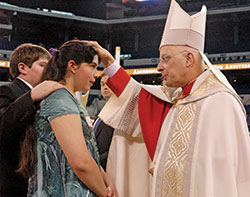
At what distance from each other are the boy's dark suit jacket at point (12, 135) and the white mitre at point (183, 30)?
97 centimetres

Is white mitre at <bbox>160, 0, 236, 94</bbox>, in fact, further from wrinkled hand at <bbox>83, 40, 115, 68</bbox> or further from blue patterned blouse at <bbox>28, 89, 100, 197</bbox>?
blue patterned blouse at <bbox>28, 89, 100, 197</bbox>

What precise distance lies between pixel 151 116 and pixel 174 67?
1.13 ft

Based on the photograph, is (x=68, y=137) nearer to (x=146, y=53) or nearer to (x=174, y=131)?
(x=174, y=131)

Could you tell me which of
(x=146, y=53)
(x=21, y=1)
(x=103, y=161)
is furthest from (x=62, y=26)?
(x=103, y=161)

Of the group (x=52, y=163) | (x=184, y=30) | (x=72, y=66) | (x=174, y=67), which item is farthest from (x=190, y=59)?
(x=52, y=163)

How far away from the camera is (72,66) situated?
1.80 metres

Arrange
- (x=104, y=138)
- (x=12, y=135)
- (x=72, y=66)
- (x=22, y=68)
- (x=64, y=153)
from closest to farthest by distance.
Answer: (x=64, y=153) → (x=12, y=135) → (x=72, y=66) → (x=22, y=68) → (x=104, y=138)

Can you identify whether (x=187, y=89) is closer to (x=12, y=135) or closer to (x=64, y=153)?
(x=64, y=153)

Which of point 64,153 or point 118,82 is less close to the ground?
point 118,82

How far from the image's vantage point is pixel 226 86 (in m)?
2.02

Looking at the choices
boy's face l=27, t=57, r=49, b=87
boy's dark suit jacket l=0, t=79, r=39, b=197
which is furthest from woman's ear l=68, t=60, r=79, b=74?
boy's face l=27, t=57, r=49, b=87

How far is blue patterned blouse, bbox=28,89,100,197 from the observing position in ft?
5.26

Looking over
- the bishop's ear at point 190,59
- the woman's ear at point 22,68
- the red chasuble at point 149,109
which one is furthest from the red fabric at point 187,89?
the woman's ear at point 22,68

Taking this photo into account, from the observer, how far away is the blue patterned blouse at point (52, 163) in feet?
5.26
